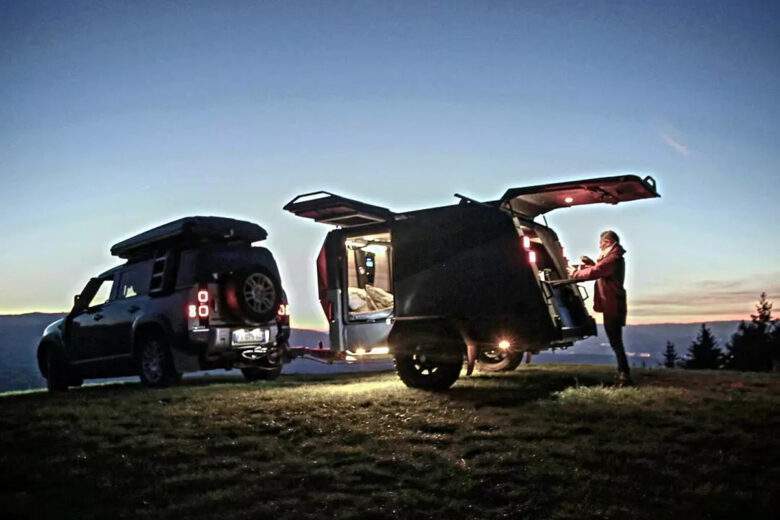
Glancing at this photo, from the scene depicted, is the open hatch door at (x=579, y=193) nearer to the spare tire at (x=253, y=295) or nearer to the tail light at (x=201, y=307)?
the spare tire at (x=253, y=295)

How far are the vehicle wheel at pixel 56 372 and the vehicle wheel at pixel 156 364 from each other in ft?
8.66

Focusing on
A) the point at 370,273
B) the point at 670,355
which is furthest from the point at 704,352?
the point at 370,273

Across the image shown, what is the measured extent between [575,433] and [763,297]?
72836mm

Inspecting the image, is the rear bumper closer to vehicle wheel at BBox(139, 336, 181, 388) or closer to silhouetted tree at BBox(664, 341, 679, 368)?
vehicle wheel at BBox(139, 336, 181, 388)

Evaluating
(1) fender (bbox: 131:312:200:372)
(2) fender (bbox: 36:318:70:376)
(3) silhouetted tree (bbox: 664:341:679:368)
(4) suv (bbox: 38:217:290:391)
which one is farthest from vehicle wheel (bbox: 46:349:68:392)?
(3) silhouetted tree (bbox: 664:341:679:368)

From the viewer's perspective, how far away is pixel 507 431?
6.84 metres

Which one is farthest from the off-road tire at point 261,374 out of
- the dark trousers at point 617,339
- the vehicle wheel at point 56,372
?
the dark trousers at point 617,339

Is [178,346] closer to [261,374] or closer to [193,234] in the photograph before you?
[193,234]

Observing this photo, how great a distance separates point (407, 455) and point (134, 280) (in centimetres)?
768

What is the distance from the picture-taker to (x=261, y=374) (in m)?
12.5

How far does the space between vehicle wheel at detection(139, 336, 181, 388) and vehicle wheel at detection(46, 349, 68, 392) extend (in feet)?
8.66

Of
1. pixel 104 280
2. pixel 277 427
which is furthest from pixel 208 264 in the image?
pixel 277 427

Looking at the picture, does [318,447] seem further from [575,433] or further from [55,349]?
[55,349]

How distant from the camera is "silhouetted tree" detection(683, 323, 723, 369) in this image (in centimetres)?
5941
